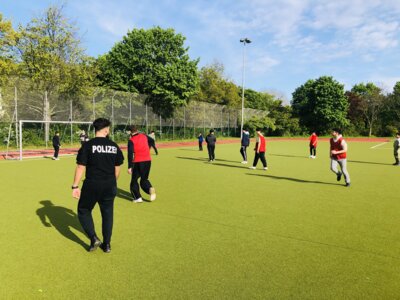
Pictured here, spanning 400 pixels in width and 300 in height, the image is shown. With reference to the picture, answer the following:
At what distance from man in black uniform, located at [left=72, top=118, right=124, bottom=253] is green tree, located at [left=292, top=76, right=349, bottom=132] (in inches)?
2167

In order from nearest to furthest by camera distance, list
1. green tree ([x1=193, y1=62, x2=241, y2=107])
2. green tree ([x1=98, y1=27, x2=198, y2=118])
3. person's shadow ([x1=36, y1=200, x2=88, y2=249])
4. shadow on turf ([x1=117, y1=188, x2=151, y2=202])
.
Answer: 1. person's shadow ([x1=36, y1=200, x2=88, y2=249])
2. shadow on turf ([x1=117, y1=188, x2=151, y2=202])
3. green tree ([x1=98, y1=27, x2=198, y2=118])
4. green tree ([x1=193, y1=62, x2=241, y2=107])

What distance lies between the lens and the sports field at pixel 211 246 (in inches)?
140

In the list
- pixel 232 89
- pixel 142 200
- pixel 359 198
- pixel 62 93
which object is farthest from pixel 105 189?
pixel 232 89

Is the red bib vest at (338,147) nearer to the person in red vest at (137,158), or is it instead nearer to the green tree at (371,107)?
the person in red vest at (137,158)

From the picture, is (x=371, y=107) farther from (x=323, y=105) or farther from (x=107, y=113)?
(x=107, y=113)

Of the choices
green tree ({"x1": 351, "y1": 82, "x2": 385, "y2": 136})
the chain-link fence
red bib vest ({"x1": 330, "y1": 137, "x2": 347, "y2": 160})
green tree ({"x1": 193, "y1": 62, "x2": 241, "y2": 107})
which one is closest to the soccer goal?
the chain-link fence

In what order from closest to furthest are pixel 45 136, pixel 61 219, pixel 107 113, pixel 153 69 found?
pixel 61 219, pixel 45 136, pixel 107 113, pixel 153 69

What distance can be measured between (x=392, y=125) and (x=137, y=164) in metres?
60.2

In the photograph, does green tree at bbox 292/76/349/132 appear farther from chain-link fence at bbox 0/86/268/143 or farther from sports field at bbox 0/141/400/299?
→ sports field at bbox 0/141/400/299

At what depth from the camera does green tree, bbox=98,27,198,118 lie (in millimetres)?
35250

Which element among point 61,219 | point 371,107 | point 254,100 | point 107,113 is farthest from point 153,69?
point 371,107

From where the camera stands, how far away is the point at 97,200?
4.32 m

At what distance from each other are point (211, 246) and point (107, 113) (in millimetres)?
26416

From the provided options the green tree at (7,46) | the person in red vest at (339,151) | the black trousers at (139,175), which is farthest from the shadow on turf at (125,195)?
the green tree at (7,46)
